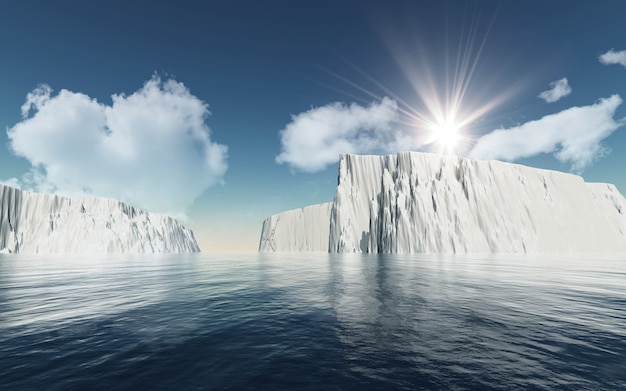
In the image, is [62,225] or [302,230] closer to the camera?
[62,225]

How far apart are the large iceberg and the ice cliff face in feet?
413

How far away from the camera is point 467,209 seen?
97.6m

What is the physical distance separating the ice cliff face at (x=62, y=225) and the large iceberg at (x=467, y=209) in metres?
126

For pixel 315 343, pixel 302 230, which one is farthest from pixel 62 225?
pixel 315 343

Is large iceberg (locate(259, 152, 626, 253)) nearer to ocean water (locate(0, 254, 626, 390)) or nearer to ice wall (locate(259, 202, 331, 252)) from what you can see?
ice wall (locate(259, 202, 331, 252))

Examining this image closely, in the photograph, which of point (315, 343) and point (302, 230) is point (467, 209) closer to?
point (315, 343)

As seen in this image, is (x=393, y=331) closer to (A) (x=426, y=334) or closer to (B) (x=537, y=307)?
(A) (x=426, y=334)

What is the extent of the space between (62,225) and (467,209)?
19683 centimetres

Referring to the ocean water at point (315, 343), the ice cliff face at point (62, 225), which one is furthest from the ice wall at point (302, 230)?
the ocean water at point (315, 343)

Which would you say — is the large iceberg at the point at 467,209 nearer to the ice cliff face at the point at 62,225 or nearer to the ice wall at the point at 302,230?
the ice wall at the point at 302,230

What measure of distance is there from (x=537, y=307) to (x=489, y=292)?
4038mm

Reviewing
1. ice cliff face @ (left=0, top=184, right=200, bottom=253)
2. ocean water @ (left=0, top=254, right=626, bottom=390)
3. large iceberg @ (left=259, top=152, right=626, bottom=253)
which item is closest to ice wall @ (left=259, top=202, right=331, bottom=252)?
large iceberg @ (left=259, top=152, right=626, bottom=253)

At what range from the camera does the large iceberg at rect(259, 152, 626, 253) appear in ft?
308

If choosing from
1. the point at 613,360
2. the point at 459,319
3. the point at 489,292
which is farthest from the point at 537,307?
the point at 613,360
